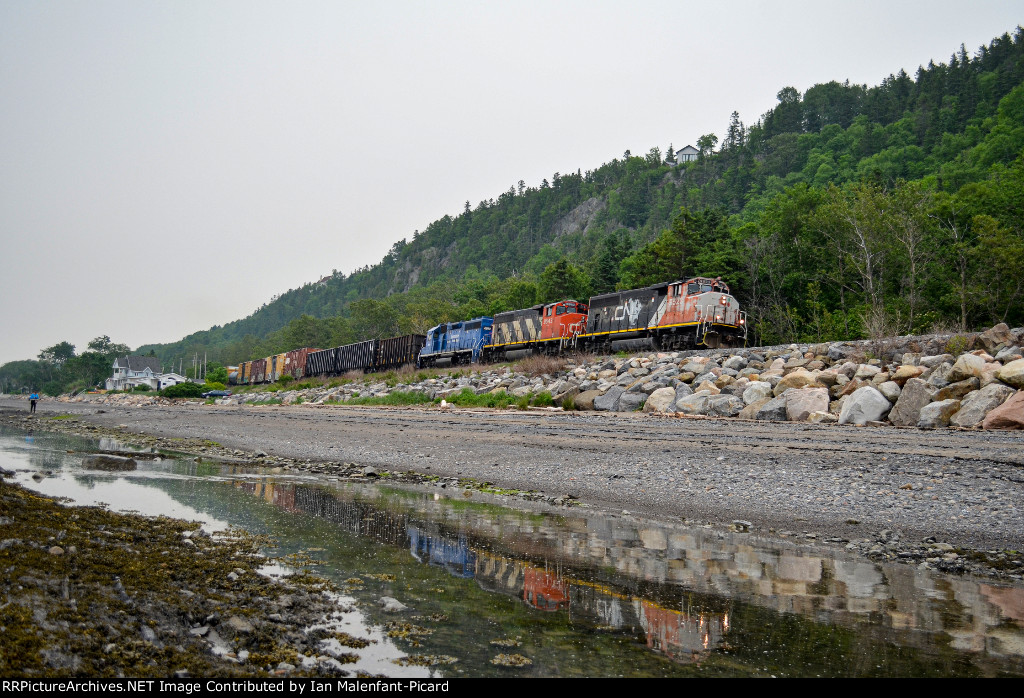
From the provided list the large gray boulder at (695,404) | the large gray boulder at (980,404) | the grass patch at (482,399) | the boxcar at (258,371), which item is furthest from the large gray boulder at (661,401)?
the boxcar at (258,371)

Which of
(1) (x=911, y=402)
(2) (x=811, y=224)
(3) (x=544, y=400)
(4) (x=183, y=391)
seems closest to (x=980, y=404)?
(1) (x=911, y=402)

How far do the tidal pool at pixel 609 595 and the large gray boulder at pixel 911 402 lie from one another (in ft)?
27.0

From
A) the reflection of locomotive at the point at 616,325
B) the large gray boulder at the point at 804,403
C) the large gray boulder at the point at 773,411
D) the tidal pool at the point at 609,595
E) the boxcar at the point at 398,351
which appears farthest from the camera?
the boxcar at the point at 398,351

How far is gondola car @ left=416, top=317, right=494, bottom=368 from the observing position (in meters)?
39.0

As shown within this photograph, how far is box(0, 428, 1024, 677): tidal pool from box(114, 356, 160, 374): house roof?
14665cm

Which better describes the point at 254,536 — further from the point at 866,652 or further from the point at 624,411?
the point at 624,411

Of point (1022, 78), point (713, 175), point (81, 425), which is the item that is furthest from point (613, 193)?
point (81, 425)

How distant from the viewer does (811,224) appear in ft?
130

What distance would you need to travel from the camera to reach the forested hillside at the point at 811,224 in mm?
30438

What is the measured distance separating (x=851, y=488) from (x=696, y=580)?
4.56 metres

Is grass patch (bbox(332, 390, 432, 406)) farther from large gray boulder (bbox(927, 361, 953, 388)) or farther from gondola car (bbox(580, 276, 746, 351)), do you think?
large gray boulder (bbox(927, 361, 953, 388))

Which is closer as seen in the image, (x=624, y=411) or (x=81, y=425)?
(x=624, y=411)

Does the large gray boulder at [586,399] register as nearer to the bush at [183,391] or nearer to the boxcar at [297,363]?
the boxcar at [297,363]

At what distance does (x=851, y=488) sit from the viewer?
8.95 meters
